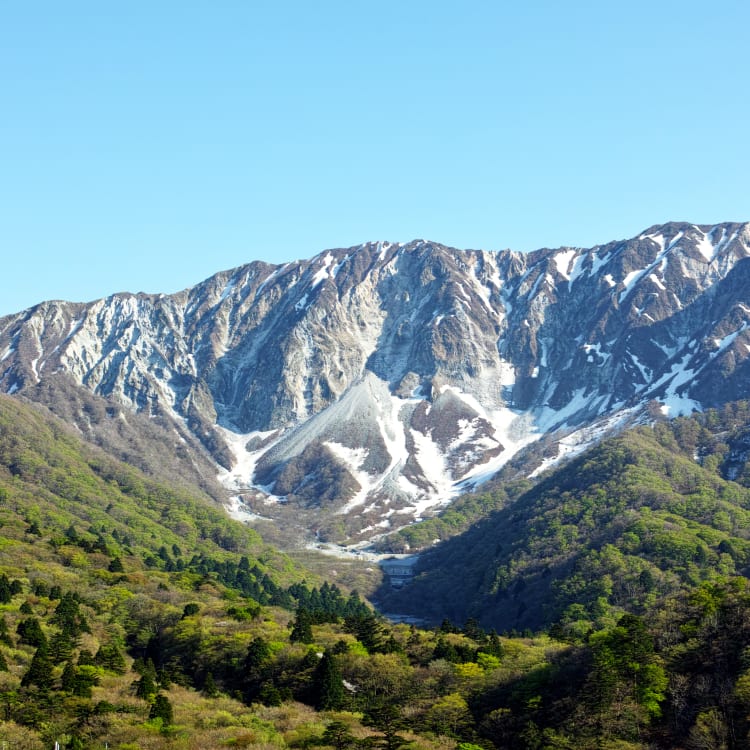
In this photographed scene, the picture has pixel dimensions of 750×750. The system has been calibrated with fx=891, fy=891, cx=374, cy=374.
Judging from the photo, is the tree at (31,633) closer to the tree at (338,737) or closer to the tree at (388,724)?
the tree at (388,724)

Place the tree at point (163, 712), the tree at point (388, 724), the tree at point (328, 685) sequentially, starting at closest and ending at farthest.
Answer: the tree at point (388, 724) < the tree at point (163, 712) < the tree at point (328, 685)

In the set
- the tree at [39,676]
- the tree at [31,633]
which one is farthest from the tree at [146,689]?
the tree at [31,633]

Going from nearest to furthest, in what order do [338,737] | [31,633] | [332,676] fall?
[338,737] → [332,676] → [31,633]

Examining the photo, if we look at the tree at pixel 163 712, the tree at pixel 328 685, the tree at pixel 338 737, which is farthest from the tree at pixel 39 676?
the tree at pixel 338 737

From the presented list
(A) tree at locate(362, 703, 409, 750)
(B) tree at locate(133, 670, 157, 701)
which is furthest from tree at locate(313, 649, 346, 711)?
(B) tree at locate(133, 670, 157, 701)

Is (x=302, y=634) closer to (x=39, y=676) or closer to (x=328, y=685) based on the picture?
(x=328, y=685)

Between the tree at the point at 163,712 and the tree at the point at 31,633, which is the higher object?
the tree at the point at 31,633

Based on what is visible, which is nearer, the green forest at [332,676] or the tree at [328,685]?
the green forest at [332,676]

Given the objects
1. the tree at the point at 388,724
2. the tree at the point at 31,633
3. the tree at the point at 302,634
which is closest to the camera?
the tree at the point at 388,724

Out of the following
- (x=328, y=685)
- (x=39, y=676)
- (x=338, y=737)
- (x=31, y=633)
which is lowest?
(x=328, y=685)

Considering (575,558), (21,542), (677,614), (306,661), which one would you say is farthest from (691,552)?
(21,542)

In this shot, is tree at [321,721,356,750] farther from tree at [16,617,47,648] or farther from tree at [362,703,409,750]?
tree at [16,617,47,648]

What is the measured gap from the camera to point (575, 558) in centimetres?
19025

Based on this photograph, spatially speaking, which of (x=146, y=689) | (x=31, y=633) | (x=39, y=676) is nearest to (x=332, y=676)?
(x=146, y=689)
